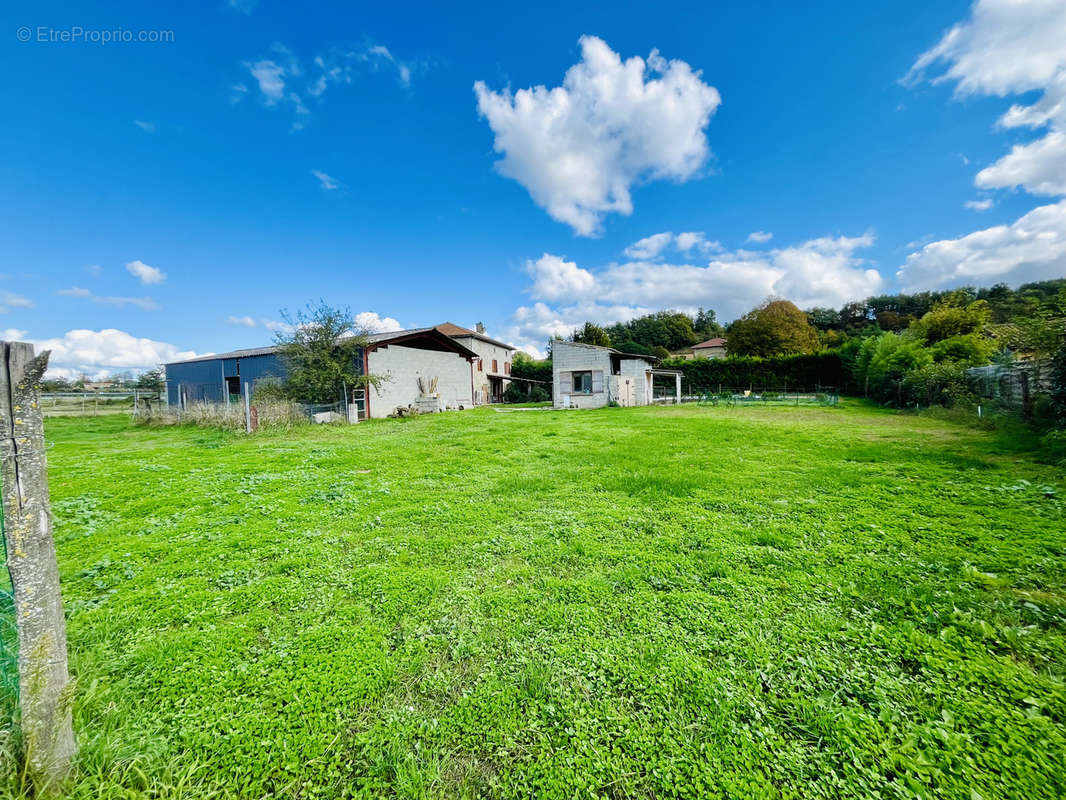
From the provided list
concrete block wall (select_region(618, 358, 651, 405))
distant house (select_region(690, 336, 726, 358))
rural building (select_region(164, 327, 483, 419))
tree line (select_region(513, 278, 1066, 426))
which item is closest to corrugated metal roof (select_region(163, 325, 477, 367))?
rural building (select_region(164, 327, 483, 419))

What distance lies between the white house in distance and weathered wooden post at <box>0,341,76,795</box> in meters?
19.5

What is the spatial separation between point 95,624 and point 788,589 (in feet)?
16.1

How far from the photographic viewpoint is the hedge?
91.9 ft

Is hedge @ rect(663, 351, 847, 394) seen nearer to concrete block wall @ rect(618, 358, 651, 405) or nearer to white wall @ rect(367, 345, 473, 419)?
concrete block wall @ rect(618, 358, 651, 405)

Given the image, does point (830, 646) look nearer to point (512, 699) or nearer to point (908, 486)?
point (512, 699)

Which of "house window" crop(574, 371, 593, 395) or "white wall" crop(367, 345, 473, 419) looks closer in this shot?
"white wall" crop(367, 345, 473, 419)

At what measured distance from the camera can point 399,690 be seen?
2.04 m

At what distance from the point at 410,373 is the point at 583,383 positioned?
923cm

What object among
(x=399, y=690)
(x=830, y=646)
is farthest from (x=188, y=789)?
(x=830, y=646)

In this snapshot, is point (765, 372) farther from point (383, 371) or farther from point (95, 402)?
point (95, 402)

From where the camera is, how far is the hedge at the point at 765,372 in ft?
91.9

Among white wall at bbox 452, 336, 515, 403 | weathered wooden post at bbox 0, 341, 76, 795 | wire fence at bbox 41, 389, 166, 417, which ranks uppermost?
white wall at bbox 452, 336, 515, 403

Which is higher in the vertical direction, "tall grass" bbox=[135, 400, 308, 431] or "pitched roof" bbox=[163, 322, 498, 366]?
"pitched roof" bbox=[163, 322, 498, 366]

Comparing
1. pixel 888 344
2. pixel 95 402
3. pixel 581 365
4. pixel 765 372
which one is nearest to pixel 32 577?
pixel 581 365
